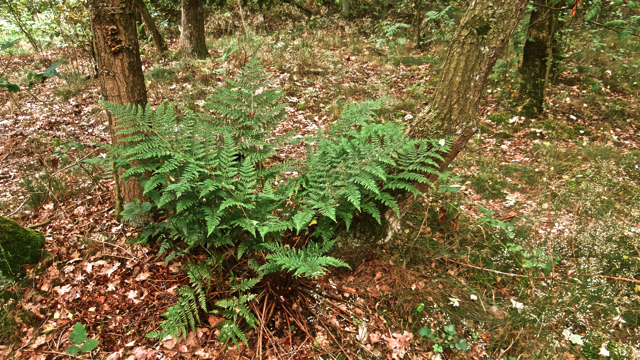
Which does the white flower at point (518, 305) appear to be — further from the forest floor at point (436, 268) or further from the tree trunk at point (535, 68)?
the tree trunk at point (535, 68)

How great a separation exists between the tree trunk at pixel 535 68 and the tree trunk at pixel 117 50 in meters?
6.62

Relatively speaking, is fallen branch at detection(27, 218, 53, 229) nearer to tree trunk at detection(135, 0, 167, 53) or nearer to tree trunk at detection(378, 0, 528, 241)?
tree trunk at detection(378, 0, 528, 241)

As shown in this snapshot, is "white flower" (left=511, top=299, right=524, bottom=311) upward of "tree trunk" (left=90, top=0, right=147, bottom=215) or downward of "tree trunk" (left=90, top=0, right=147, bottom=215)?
downward

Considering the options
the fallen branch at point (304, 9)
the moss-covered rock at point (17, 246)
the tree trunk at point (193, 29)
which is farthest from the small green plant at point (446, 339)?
the fallen branch at point (304, 9)

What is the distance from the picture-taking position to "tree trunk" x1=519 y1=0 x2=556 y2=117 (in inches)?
236

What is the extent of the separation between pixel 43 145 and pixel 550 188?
8.08 metres

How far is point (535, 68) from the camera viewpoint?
6.13 m

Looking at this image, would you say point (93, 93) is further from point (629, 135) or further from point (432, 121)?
point (629, 135)

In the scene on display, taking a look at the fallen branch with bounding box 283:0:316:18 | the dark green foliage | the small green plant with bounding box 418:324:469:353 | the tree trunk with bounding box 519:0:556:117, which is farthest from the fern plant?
the fallen branch with bounding box 283:0:316:18

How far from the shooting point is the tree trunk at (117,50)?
2.66m

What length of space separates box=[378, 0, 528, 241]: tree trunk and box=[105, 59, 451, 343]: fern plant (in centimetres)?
25

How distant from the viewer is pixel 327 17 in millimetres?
11703

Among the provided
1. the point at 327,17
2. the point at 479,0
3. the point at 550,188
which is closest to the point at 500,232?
the point at 550,188

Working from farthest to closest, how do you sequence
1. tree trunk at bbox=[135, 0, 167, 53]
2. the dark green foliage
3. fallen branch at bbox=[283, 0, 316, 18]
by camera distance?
fallen branch at bbox=[283, 0, 316, 18] → tree trunk at bbox=[135, 0, 167, 53] → the dark green foliage
